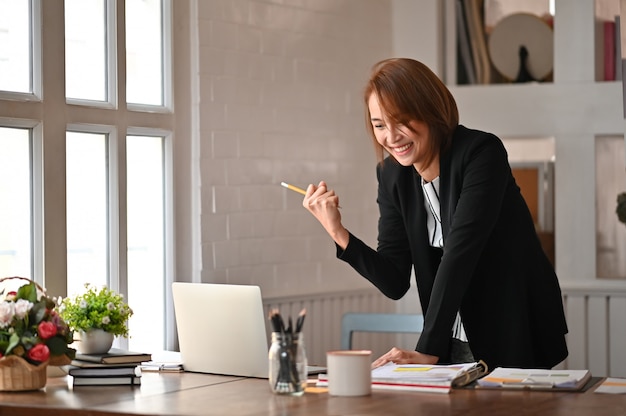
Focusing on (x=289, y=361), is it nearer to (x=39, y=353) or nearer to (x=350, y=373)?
(x=350, y=373)

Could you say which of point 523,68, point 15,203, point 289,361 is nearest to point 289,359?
point 289,361

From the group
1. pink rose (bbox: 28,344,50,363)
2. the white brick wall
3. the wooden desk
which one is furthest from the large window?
the wooden desk

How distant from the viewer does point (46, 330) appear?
8.99 feet

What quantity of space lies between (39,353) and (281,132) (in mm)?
2058

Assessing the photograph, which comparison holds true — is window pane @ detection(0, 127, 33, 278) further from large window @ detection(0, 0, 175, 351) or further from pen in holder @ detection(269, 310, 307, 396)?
pen in holder @ detection(269, 310, 307, 396)

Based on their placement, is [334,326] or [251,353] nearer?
[251,353]

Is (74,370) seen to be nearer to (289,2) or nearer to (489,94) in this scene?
(289,2)

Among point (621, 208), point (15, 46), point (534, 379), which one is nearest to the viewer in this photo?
point (534, 379)

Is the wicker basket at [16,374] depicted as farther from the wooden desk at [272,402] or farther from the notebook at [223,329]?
the notebook at [223,329]

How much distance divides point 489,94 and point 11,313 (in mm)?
2953

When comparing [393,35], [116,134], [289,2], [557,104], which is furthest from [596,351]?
[116,134]

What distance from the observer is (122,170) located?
3814 mm

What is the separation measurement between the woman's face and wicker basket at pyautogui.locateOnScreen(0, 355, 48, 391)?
1.11 m

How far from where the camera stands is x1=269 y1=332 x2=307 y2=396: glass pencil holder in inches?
94.7
